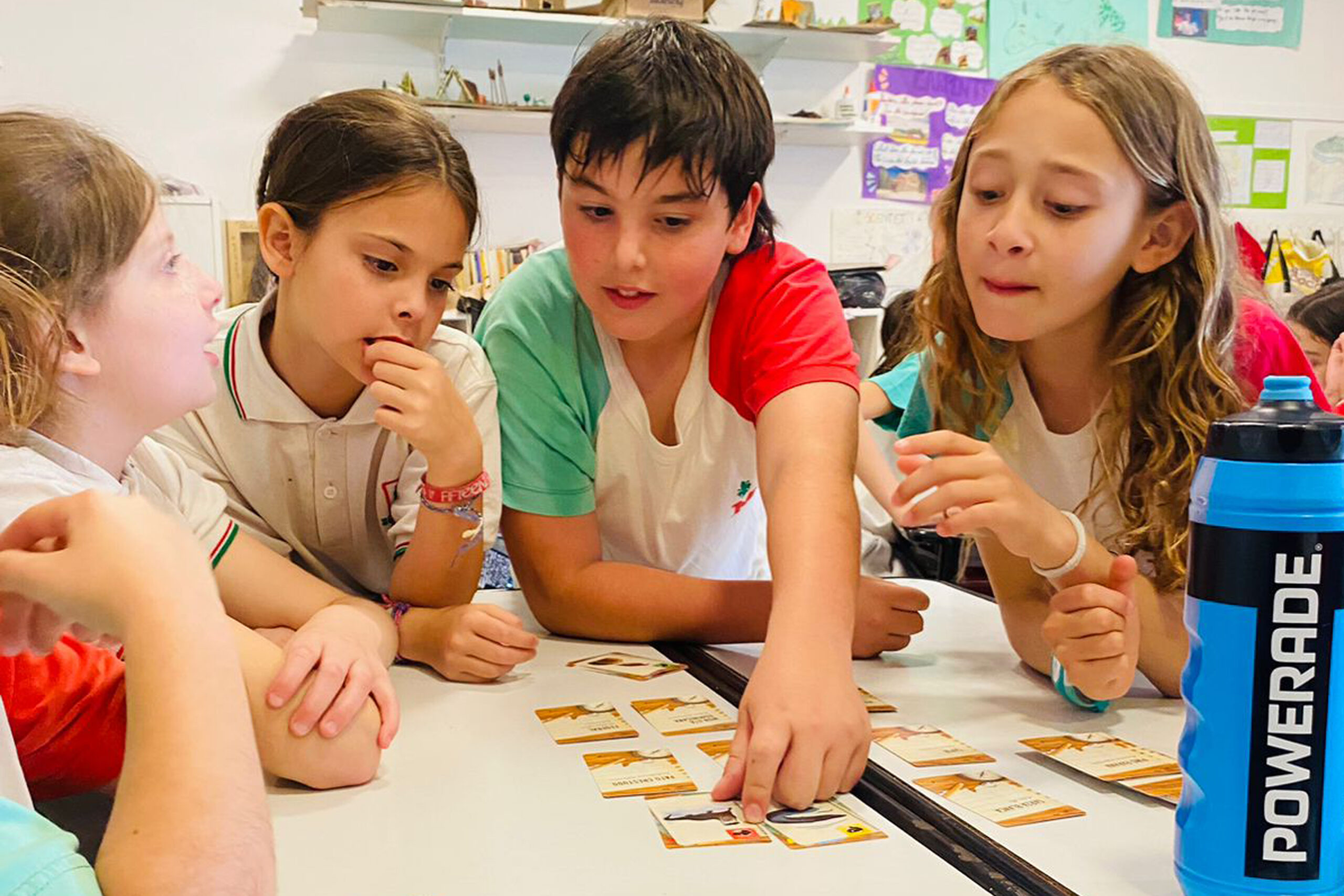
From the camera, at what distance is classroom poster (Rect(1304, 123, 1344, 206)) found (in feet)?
13.9

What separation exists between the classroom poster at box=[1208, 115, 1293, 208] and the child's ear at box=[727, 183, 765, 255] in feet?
11.8

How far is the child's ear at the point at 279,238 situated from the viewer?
1202 millimetres

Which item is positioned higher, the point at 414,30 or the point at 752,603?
the point at 414,30

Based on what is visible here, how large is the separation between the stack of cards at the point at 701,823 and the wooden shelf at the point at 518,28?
2.68 m

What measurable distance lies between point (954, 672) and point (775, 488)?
0.79 ft

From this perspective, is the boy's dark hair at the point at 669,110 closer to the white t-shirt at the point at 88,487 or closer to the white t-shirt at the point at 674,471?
the white t-shirt at the point at 674,471

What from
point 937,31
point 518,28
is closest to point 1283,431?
point 518,28

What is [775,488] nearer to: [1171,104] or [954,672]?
[954,672]

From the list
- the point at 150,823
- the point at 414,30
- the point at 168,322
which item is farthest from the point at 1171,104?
the point at 414,30

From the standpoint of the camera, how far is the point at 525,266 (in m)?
Answer: 1.30

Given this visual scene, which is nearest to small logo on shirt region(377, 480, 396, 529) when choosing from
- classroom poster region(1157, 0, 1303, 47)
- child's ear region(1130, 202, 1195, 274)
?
child's ear region(1130, 202, 1195, 274)

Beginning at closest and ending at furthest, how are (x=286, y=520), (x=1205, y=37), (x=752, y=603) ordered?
(x=752, y=603) < (x=286, y=520) < (x=1205, y=37)

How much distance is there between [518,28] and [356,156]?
2283 millimetres

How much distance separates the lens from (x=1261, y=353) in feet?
3.87
